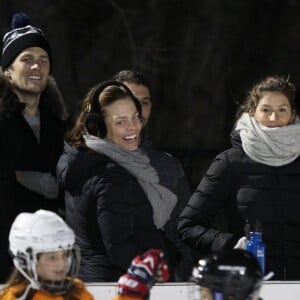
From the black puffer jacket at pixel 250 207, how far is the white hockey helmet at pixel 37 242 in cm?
88

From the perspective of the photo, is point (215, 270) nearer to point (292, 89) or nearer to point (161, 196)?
point (161, 196)

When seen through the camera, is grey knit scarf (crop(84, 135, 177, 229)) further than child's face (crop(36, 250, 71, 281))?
Yes

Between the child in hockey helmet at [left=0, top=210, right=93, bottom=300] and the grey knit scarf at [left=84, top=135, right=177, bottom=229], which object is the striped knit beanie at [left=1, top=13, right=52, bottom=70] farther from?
the child in hockey helmet at [left=0, top=210, right=93, bottom=300]

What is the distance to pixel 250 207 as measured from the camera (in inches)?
207

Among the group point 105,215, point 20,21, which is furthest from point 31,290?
point 20,21

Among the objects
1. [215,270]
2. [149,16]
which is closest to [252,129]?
[215,270]

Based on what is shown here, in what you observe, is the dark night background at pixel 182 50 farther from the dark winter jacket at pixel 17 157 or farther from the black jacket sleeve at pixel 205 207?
the black jacket sleeve at pixel 205 207

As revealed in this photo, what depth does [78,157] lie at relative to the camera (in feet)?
17.1

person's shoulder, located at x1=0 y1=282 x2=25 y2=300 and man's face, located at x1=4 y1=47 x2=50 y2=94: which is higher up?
man's face, located at x1=4 y1=47 x2=50 y2=94

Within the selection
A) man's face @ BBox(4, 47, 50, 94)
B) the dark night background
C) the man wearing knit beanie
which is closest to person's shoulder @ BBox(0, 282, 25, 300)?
the man wearing knit beanie

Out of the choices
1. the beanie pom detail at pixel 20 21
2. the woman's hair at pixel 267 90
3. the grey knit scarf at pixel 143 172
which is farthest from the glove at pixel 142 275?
the beanie pom detail at pixel 20 21

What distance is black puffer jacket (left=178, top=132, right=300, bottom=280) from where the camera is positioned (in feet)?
17.2

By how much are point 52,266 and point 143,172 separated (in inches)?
36.0

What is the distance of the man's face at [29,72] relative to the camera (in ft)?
18.6
